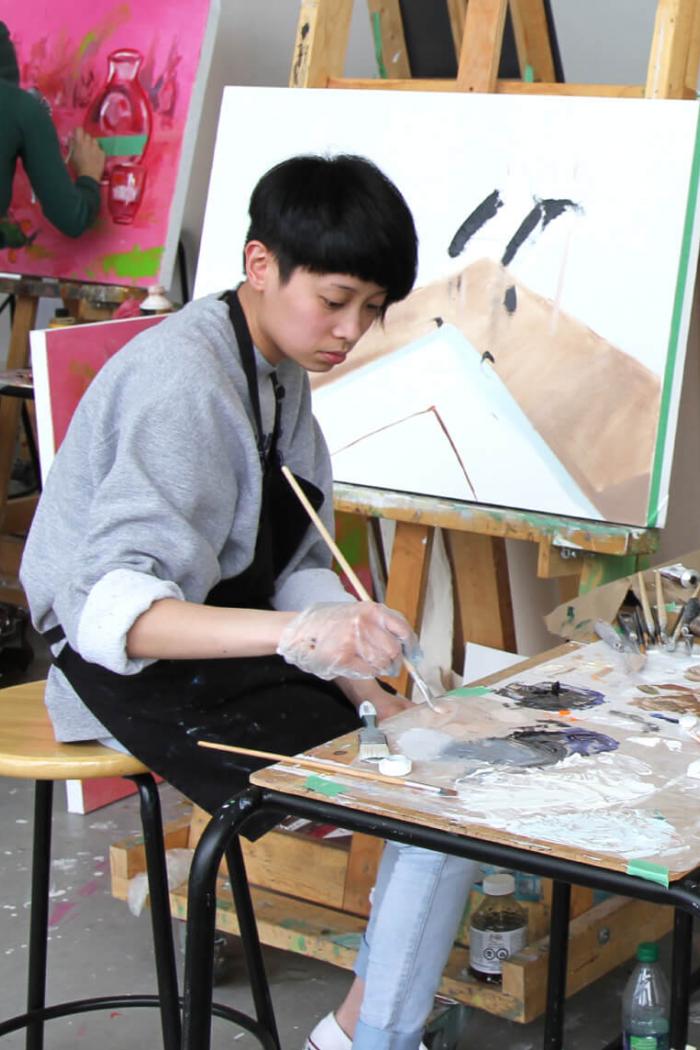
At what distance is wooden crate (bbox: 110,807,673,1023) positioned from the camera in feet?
7.47

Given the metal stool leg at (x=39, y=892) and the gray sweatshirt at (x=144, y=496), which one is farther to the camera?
the metal stool leg at (x=39, y=892)

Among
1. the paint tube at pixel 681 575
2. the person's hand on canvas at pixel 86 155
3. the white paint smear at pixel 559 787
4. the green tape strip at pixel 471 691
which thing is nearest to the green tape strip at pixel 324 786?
the white paint smear at pixel 559 787

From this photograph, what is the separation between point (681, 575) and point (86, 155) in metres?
2.61

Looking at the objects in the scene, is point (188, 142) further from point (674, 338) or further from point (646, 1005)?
point (646, 1005)

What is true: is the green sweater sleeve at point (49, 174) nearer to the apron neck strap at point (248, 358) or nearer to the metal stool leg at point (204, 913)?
the apron neck strap at point (248, 358)

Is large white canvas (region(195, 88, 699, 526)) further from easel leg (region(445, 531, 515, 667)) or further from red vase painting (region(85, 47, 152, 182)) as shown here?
red vase painting (region(85, 47, 152, 182))

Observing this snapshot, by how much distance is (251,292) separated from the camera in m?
1.88

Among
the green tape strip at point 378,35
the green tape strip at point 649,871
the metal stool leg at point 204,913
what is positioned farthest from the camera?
the green tape strip at point 378,35

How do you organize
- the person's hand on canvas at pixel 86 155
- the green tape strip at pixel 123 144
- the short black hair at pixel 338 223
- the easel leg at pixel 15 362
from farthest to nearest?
1. the easel leg at pixel 15 362
2. the person's hand on canvas at pixel 86 155
3. the green tape strip at pixel 123 144
4. the short black hair at pixel 338 223

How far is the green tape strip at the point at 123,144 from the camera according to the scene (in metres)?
4.02

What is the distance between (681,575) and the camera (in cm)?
217

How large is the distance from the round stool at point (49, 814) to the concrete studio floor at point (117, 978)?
0.34m

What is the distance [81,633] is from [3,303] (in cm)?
374

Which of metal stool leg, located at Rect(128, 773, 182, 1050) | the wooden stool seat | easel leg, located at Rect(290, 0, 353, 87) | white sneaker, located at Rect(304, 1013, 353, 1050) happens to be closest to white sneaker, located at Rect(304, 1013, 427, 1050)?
white sneaker, located at Rect(304, 1013, 353, 1050)
